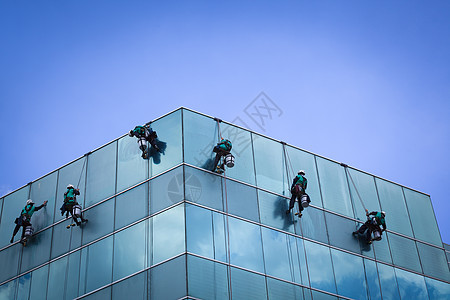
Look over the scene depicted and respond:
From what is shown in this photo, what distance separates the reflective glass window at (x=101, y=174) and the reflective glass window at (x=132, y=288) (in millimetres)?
4468

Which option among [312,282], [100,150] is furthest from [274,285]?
[100,150]

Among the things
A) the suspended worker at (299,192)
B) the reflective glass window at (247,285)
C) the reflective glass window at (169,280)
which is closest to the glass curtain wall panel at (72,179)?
the reflective glass window at (169,280)

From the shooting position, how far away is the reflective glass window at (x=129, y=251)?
2812 centimetres

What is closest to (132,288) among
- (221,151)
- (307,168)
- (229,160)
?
(229,160)

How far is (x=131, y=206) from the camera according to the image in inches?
1172

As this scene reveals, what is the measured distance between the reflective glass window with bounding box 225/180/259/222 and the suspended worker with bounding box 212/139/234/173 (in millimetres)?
646

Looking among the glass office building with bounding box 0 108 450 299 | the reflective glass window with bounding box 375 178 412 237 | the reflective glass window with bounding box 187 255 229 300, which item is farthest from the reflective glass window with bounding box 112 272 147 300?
the reflective glass window with bounding box 375 178 412 237

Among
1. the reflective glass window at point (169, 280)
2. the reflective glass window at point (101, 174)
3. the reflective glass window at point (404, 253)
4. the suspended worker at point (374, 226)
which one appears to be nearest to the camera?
the reflective glass window at point (169, 280)

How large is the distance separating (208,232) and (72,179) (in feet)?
26.7

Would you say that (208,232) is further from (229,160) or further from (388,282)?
(388,282)

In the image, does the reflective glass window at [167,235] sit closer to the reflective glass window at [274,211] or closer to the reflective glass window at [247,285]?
the reflective glass window at [247,285]

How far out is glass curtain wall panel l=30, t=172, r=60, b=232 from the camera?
3300 cm

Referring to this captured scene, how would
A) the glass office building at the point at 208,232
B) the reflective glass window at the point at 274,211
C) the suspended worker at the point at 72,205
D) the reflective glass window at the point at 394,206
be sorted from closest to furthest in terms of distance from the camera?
the glass office building at the point at 208,232 < the reflective glass window at the point at 274,211 < the suspended worker at the point at 72,205 < the reflective glass window at the point at 394,206

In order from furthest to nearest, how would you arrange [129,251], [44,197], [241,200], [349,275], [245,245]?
[44,197] < [349,275] < [241,200] < [245,245] < [129,251]
